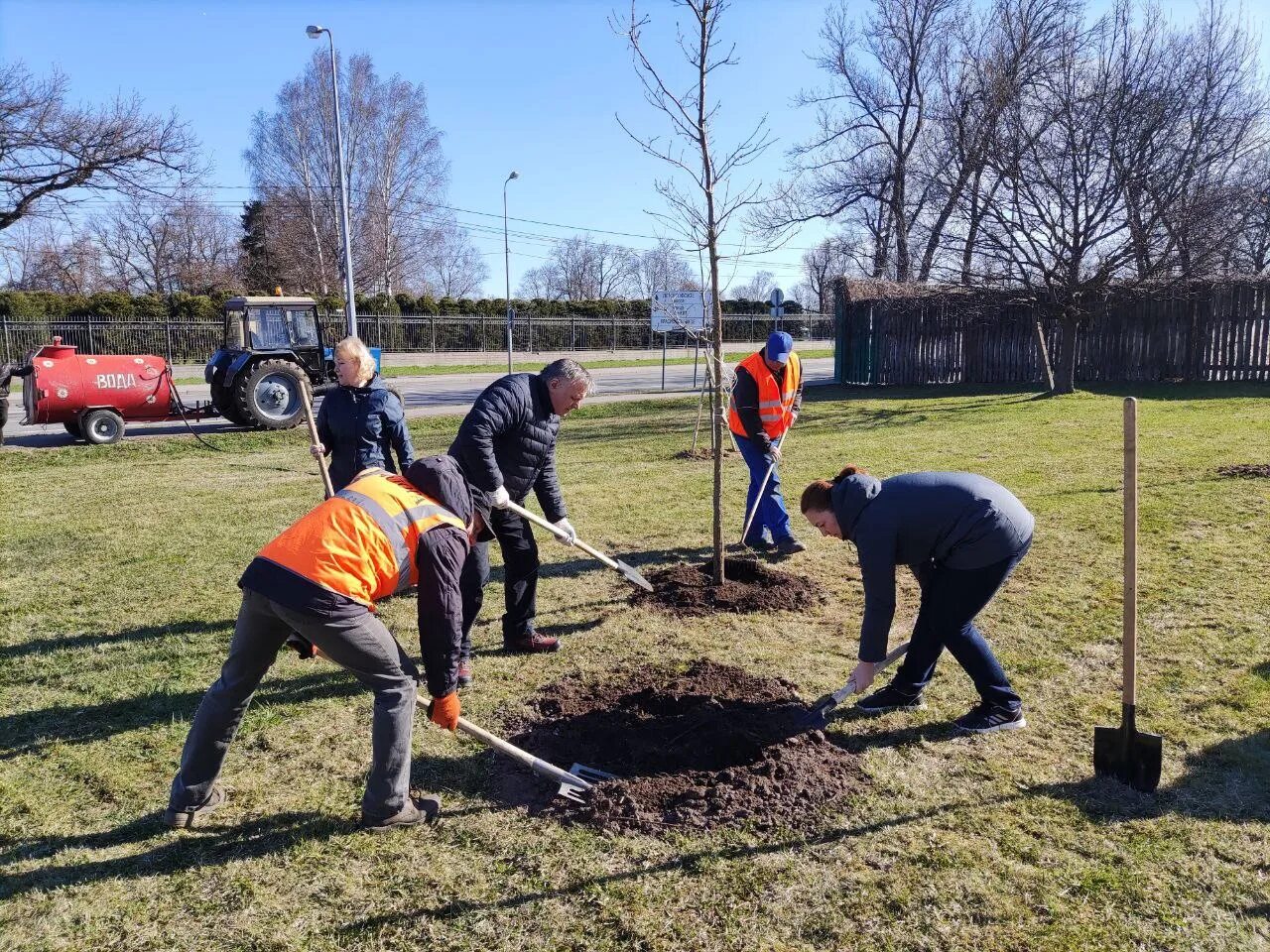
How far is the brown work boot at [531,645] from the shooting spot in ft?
16.8

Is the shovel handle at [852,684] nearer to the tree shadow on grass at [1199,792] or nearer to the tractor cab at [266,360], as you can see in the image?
the tree shadow on grass at [1199,792]

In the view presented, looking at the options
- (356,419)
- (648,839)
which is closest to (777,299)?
(356,419)

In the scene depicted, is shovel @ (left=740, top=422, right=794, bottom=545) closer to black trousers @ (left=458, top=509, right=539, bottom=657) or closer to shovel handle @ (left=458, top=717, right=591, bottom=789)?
black trousers @ (left=458, top=509, right=539, bottom=657)

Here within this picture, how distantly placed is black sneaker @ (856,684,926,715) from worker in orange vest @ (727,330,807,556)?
9.13 feet

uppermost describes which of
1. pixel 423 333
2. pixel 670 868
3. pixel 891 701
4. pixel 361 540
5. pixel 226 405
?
pixel 423 333

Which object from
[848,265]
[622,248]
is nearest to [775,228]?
[848,265]

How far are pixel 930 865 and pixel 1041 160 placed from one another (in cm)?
1684

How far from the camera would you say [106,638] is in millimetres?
5445

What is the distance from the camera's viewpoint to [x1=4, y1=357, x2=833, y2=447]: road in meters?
14.6

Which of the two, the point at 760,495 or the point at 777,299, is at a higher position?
the point at 777,299

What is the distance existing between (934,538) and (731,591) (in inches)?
96.2

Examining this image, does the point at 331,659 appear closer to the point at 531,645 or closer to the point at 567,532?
the point at 531,645

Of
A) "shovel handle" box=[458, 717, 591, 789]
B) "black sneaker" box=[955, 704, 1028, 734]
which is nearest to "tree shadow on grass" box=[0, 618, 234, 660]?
"shovel handle" box=[458, 717, 591, 789]

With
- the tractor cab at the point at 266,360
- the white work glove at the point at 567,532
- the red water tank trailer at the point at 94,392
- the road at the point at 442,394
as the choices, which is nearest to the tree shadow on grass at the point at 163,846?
the white work glove at the point at 567,532
